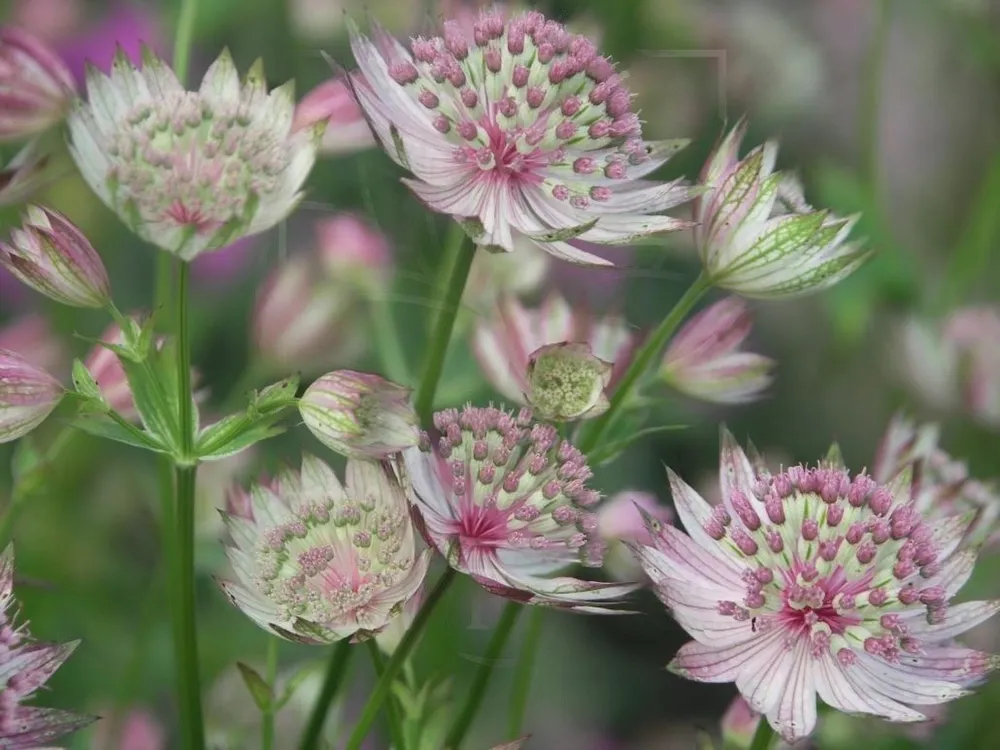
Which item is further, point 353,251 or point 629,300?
point 629,300

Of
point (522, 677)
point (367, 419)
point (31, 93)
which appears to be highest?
point (31, 93)

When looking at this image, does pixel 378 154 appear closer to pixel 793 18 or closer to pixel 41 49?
pixel 41 49

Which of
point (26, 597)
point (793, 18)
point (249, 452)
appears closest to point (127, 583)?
point (26, 597)

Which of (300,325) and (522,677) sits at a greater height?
(300,325)

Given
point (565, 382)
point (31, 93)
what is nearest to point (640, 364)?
point (565, 382)

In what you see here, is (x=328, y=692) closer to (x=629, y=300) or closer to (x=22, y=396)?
(x=22, y=396)
